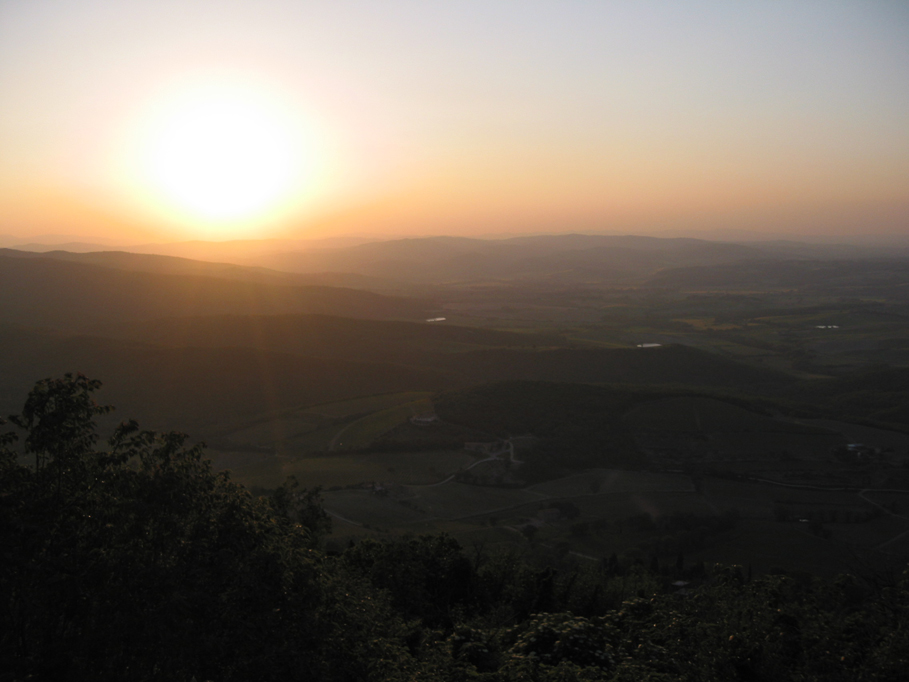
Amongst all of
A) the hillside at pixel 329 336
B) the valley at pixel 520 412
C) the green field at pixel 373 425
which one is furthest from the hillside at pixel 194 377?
the green field at pixel 373 425

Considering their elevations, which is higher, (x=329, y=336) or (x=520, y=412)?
(x=329, y=336)

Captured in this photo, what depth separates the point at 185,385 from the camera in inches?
3051

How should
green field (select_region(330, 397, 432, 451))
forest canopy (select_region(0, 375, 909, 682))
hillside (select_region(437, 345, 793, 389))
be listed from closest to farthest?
forest canopy (select_region(0, 375, 909, 682)), green field (select_region(330, 397, 432, 451)), hillside (select_region(437, 345, 793, 389))

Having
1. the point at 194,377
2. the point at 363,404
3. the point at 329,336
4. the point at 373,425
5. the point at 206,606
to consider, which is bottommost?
the point at 373,425

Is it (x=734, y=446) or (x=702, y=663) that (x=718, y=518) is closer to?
(x=734, y=446)

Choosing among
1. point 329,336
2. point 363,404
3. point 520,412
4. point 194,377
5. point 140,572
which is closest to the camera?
point 140,572

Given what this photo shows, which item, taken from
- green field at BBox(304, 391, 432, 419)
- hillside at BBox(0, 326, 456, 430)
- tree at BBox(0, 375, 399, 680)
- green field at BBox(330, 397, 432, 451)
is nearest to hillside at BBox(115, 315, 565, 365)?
hillside at BBox(0, 326, 456, 430)

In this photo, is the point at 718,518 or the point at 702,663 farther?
the point at 718,518

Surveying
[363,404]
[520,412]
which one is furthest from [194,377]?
[520,412]

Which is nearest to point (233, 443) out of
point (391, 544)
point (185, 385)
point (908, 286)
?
point (185, 385)

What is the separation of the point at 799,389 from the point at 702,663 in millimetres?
78836

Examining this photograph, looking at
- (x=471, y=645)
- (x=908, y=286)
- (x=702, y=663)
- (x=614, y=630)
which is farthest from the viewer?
(x=908, y=286)

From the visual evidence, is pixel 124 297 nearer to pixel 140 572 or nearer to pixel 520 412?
pixel 520 412

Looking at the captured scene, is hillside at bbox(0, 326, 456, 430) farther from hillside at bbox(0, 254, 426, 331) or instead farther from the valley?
hillside at bbox(0, 254, 426, 331)
